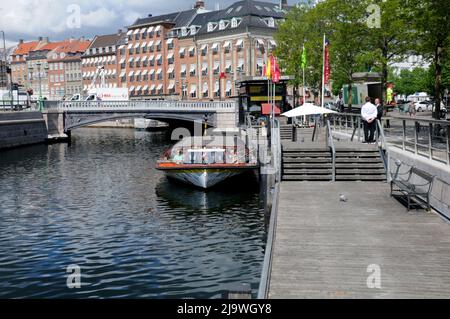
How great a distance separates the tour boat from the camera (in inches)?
1372

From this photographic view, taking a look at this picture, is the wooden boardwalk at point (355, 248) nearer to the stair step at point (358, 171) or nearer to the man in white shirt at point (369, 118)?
the stair step at point (358, 171)

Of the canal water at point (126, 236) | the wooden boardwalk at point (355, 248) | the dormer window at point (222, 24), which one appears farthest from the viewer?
the dormer window at point (222, 24)

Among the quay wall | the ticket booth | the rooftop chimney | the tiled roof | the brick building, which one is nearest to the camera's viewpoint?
the ticket booth

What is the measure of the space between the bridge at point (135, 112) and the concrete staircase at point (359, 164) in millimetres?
50559

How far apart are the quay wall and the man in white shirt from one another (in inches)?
1908

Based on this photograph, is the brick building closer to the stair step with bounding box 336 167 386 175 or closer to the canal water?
the canal water

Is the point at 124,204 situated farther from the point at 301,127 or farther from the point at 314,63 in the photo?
the point at 314,63

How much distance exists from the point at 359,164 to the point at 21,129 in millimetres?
55135

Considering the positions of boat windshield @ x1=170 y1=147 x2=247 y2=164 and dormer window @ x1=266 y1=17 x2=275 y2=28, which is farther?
dormer window @ x1=266 y1=17 x2=275 y2=28

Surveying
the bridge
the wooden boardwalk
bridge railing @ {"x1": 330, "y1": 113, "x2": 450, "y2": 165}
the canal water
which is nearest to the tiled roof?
the bridge

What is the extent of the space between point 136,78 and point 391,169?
11563 cm

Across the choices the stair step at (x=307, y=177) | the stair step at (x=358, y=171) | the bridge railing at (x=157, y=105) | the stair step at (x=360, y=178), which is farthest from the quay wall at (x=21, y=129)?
the stair step at (x=360, y=178)

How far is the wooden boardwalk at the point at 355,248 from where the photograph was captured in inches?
434

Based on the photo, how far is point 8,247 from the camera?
21.9 metres
